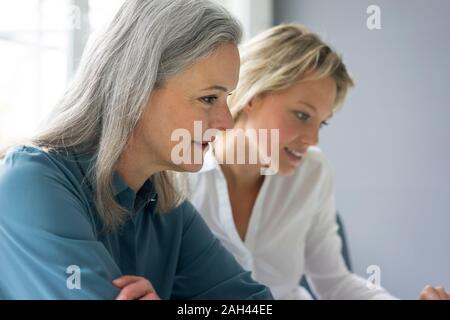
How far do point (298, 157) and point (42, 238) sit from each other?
2.39ft

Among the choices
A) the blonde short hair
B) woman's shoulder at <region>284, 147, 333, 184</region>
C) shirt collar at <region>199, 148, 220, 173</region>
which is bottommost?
woman's shoulder at <region>284, 147, 333, 184</region>

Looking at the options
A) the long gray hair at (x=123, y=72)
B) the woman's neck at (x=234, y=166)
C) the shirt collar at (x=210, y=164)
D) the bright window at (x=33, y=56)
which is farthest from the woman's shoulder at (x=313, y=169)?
the long gray hair at (x=123, y=72)

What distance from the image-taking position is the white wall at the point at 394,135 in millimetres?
1215

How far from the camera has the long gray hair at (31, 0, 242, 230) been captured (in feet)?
2.79

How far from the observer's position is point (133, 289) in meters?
0.75

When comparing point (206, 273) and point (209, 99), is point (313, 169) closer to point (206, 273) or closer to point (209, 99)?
point (206, 273)

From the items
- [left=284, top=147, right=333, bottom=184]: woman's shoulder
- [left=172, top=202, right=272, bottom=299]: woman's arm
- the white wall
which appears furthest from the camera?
[left=284, top=147, right=333, bottom=184]: woman's shoulder

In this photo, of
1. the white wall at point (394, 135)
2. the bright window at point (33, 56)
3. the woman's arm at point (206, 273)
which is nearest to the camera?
the woman's arm at point (206, 273)

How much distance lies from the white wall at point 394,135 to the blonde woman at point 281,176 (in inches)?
4.3

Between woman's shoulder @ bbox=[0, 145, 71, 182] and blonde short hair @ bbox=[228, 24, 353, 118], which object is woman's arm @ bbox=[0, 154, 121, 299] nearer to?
Result: woman's shoulder @ bbox=[0, 145, 71, 182]

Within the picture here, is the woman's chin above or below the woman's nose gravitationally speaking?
below

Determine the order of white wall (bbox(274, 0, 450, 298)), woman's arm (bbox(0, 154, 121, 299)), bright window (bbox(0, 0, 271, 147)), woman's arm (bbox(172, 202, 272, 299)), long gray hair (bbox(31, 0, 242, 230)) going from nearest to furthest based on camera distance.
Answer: woman's arm (bbox(0, 154, 121, 299)), long gray hair (bbox(31, 0, 242, 230)), woman's arm (bbox(172, 202, 272, 299)), white wall (bbox(274, 0, 450, 298)), bright window (bbox(0, 0, 271, 147))

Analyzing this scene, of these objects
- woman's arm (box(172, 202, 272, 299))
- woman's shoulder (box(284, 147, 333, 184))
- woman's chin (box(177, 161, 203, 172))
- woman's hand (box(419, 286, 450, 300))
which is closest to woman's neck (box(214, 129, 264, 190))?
woman's shoulder (box(284, 147, 333, 184))

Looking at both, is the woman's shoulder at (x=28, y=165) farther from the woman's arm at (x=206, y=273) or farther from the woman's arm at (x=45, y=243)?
the woman's arm at (x=206, y=273)
